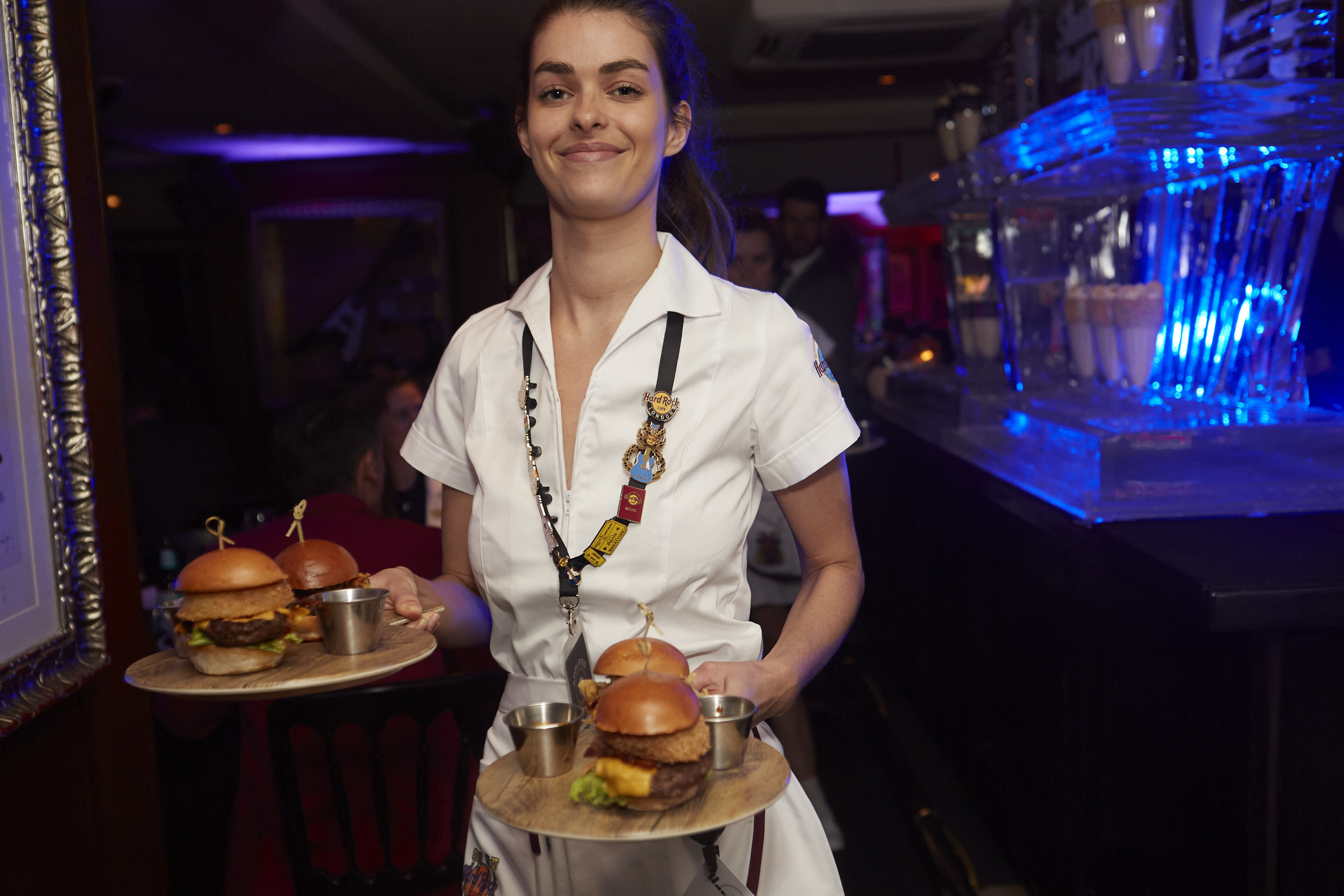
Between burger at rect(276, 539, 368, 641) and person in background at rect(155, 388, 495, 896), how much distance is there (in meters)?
0.54

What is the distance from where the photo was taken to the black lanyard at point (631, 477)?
1.35m

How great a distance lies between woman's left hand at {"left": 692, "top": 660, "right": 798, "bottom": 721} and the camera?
1.17 metres

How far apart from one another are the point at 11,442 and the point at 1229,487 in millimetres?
2171

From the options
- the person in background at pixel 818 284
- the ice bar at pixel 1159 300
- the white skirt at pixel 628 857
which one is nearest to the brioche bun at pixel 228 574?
the white skirt at pixel 628 857

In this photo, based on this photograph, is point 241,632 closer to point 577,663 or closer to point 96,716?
point 577,663

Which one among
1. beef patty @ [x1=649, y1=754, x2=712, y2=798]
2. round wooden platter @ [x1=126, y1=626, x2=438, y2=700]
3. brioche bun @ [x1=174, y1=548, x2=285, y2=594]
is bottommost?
beef patty @ [x1=649, y1=754, x2=712, y2=798]

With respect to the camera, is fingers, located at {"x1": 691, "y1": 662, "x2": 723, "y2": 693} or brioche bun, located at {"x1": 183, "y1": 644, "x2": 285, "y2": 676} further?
brioche bun, located at {"x1": 183, "y1": 644, "x2": 285, "y2": 676}

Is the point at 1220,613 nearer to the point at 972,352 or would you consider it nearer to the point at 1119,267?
the point at 1119,267

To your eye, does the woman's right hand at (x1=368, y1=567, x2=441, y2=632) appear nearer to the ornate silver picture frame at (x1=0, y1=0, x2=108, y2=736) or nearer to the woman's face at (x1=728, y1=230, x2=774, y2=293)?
the ornate silver picture frame at (x1=0, y1=0, x2=108, y2=736)

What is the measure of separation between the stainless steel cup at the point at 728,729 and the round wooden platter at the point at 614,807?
0.01 meters

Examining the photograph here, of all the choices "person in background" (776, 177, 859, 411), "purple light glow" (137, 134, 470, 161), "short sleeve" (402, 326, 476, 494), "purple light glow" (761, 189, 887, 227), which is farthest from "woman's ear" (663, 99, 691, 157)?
"purple light glow" (761, 189, 887, 227)

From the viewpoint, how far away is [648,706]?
3.46 feet

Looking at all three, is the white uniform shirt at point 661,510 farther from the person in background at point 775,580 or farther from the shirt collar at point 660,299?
the person in background at point 775,580

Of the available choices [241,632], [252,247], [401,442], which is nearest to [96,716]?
[241,632]
